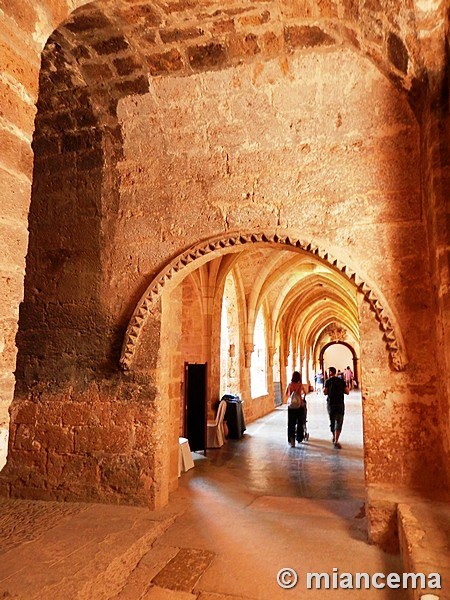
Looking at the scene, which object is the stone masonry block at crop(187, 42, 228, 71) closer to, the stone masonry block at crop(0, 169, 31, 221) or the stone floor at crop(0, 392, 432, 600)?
the stone masonry block at crop(0, 169, 31, 221)

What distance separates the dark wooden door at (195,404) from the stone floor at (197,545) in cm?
172

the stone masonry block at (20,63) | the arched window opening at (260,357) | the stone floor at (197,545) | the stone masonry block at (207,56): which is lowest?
the stone floor at (197,545)

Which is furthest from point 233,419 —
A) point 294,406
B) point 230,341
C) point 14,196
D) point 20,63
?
point 20,63

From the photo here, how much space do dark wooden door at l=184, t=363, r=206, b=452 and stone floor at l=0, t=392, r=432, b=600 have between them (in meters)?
1.72

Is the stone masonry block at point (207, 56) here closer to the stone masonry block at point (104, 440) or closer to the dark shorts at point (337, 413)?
the stone masonry block at point (104, 440)

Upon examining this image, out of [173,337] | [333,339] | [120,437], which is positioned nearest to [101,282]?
[173,337]

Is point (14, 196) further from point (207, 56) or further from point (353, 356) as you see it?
point (353, 356)

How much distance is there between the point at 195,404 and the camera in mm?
6707

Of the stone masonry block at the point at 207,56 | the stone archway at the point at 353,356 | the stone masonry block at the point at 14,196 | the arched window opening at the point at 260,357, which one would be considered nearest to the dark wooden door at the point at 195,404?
the stone masonry block at the point at 207,56

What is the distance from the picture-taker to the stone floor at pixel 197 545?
2.58 m

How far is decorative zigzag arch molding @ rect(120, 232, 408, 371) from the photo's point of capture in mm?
3480

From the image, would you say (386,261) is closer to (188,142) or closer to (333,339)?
(188,142)

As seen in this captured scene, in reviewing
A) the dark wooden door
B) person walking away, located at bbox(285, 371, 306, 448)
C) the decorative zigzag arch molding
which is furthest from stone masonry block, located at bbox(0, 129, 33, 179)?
person walking away, located at bbox(285, 371, 306, 448)

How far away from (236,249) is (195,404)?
347 cm
